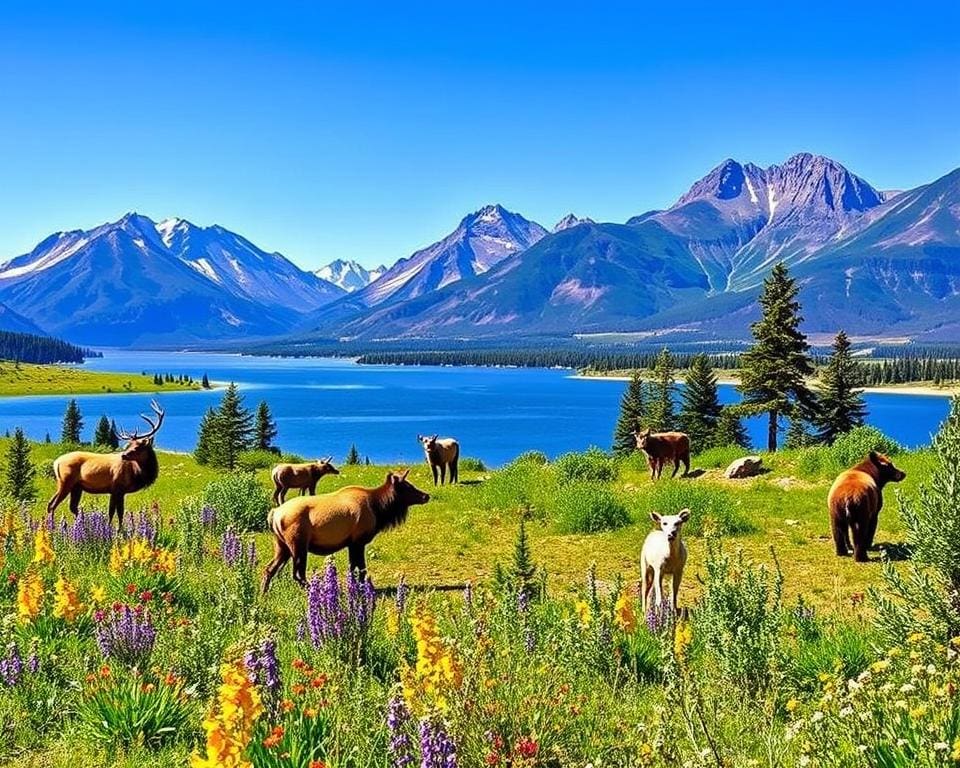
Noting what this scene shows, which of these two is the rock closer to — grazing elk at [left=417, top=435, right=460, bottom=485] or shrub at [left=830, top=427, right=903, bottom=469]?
shrub at [left=830, top=427, right=903, bottom=469]

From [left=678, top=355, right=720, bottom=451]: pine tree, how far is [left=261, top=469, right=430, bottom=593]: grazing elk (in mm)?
48490

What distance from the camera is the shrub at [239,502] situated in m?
20.0

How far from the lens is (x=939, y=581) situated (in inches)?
287

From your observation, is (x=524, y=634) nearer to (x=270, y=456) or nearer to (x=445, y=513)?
(x=445, y=513)

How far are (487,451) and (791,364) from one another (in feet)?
173

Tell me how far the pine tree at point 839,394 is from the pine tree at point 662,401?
11955mm

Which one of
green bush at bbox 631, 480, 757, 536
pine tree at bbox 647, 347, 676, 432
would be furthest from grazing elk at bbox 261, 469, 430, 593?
pine tree at bbox 647, 347, 676, 432

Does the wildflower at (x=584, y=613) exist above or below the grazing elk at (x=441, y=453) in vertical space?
above

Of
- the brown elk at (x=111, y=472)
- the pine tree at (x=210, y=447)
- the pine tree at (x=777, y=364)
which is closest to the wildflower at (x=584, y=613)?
the brown elk at (x=111, y=472)

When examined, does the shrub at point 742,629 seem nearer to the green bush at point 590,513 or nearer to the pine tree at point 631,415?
the green bush at point 590,513

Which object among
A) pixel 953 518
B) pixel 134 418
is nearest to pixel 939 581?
pixel 953 518

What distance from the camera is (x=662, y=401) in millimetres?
63125

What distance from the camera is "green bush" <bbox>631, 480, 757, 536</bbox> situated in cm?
1803

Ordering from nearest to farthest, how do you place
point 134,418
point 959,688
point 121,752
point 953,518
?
point 959,688 → point 121,752 → point 953,518 → point 134,418
